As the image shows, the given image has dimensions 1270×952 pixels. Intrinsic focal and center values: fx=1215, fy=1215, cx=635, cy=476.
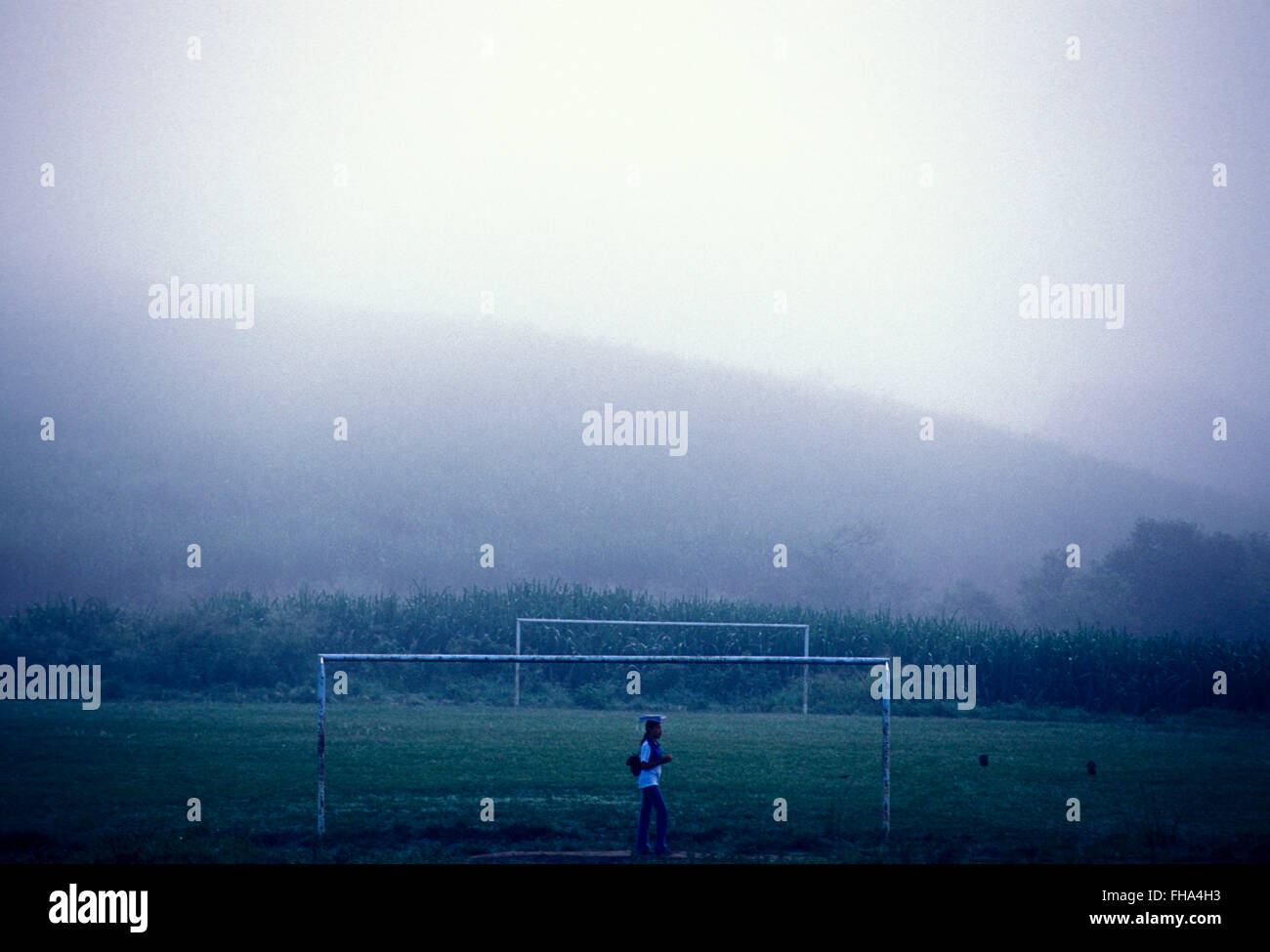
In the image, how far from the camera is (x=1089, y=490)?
92.7 metres

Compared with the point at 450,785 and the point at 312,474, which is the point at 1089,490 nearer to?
the point at 312,474

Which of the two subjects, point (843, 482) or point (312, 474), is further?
point (843, 482)

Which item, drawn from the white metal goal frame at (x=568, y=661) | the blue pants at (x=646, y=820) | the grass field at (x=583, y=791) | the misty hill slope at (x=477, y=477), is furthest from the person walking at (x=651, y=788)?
the misty hill slope at (x=477, y=477)

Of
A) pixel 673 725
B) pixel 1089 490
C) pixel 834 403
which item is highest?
pixel 834 403

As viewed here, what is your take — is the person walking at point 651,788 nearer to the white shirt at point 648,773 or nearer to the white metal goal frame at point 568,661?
the white shirt at point 648,773

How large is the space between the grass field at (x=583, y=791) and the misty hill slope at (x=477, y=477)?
46.5 m

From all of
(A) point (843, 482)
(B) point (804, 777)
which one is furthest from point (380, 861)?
(A) point (843, 482)

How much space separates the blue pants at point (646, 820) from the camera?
1252 centimetres

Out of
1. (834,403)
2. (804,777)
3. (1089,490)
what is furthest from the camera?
(834,403)

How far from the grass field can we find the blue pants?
393 millimetres

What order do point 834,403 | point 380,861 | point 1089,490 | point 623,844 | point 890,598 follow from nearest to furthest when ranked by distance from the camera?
point 380,861
point 623,844
point 890,598
point 1089,490
point 834,403

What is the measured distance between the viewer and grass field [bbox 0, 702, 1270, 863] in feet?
42.9

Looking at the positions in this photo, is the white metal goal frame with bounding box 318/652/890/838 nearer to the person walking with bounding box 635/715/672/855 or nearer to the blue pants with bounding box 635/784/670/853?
the person walking with bounding box 635/715/672/855
